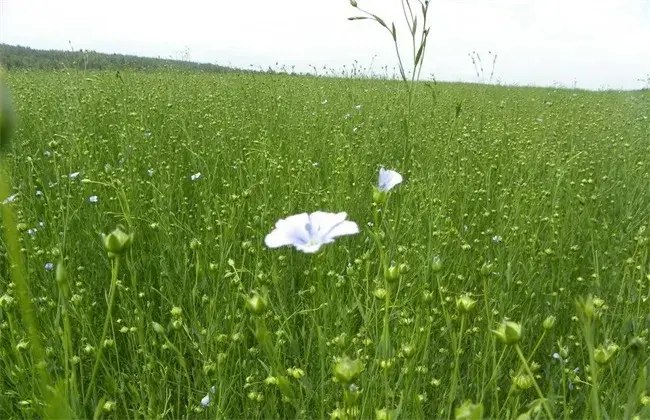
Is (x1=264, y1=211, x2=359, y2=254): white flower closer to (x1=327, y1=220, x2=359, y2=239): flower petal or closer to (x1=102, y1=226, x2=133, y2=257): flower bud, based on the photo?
(x1=327, y1=220, x2=359, y2=239): flower petal

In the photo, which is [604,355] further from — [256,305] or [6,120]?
[6,120]

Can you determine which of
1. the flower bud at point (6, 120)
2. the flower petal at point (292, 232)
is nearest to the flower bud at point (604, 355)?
the flower petal at point (292, 232)

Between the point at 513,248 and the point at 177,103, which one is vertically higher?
the point at 177,103

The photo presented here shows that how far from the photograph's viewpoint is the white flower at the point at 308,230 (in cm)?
84

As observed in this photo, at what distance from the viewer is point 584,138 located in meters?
4.35

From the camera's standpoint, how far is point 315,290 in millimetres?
1435

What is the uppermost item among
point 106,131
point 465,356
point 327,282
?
point 106,131

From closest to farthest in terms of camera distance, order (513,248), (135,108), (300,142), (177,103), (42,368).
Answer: (42,368)
(513,248)
(300,142)
(135,108)
(177,103)

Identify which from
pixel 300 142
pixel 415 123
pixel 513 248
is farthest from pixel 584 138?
pixel 513 248

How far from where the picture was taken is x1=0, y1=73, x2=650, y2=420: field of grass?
1.04 meters

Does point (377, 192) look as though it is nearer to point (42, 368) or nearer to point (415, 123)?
point (42, 368)

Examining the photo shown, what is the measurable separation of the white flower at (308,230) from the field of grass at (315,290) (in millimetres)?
79

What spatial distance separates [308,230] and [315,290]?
0.59 meters

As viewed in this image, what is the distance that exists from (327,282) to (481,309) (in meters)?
0.46
